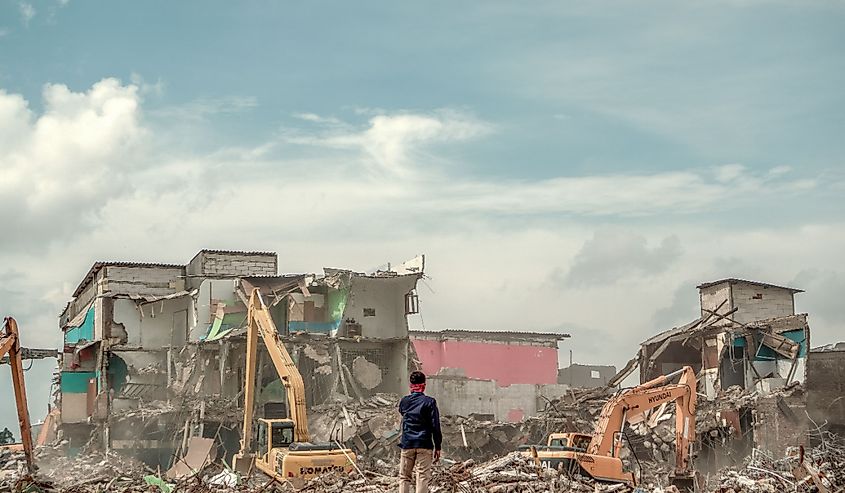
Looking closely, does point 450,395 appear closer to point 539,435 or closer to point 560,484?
point 539,435

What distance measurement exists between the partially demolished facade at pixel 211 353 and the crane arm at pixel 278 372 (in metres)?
5.35

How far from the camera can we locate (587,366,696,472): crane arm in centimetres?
1792

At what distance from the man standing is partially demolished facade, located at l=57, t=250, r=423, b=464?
66.3 ft

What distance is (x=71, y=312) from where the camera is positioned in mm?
47281

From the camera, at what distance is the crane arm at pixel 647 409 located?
17.9 metres

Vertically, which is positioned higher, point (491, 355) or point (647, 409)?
point (491, 355)

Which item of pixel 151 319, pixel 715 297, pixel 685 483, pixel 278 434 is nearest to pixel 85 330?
pixel 151 319

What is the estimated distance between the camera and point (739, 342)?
2930 cm

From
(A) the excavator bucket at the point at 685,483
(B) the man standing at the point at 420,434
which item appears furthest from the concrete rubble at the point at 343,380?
(B) the man standing at the point at 420,434

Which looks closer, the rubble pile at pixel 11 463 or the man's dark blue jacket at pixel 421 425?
the man's dark blue jacket at pixel 421 425

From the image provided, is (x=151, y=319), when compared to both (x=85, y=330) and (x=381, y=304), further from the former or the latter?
(x=381, y=304)

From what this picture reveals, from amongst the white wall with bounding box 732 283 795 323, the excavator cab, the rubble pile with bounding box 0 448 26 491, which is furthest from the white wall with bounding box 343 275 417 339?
the excavator cab

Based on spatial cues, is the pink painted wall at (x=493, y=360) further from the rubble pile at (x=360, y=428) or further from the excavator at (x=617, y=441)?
the excavator at (x=617, y=441)

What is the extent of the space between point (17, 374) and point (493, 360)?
3113 centimetres
